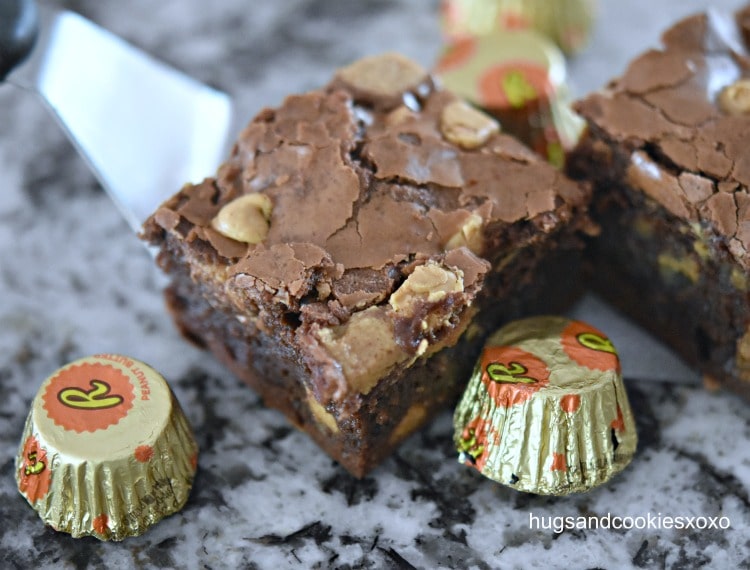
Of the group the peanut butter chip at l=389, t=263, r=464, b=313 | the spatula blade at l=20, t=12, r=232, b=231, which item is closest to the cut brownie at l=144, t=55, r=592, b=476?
the peanut butter chip at l=389, t=263, r=464, b=313

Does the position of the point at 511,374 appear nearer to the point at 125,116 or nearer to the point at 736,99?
the point at 736,99

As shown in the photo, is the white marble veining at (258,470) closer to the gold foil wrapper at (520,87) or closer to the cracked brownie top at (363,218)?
the cracked brownie top at (363,218)

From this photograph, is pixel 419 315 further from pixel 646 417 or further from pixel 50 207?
pixel 50 207

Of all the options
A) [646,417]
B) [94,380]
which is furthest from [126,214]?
[646,417]

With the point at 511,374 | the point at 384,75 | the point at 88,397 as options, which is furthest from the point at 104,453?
the point at 384,75

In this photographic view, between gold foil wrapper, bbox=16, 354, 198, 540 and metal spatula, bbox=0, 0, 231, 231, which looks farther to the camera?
metal spatula, bbox=0, 0, 231, 231

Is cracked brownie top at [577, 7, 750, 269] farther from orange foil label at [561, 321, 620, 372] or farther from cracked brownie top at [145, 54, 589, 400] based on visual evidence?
orange foil label at [561, 321, 620, 372]

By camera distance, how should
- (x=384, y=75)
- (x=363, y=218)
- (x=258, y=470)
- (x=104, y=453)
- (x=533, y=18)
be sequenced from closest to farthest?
(x=104, y=453) → (x=363, y=218) → (x=258, y=470) → (x=384, y=75) → (x=533, y=18)
